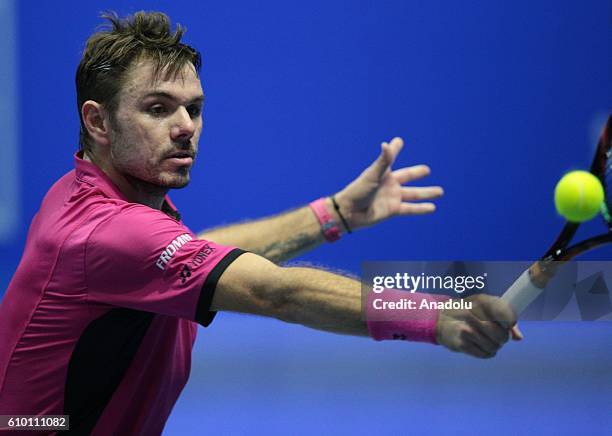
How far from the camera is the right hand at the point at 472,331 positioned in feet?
5.78

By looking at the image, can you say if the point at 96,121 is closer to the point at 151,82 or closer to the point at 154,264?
the point at 151,82

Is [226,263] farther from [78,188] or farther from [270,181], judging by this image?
[270,181]

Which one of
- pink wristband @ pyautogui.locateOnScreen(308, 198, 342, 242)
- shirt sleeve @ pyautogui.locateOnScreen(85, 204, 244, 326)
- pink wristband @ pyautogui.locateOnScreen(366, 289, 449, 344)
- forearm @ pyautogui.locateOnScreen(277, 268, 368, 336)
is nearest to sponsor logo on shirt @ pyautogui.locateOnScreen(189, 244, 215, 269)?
shirt sleeve @ pyautogui.locateOnScreen(85, 204, 244, 326)

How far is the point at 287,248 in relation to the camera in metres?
2.75

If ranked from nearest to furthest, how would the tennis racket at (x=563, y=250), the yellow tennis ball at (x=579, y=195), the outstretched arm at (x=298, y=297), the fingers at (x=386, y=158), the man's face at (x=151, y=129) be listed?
the outstretched arm at (x=298, y=297)
the tennis racket at (x=563, y=250)
the yellow tennis ball at (x=579, y=195)
the man's face at (x=151, y=129)
the fingers at (x=386, y=158)

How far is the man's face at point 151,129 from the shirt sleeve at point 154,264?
28 cm

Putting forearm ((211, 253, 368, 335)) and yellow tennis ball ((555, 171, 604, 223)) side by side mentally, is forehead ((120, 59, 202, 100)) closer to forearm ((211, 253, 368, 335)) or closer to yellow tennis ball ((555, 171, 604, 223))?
forearm ((211, 253, 368, 335))

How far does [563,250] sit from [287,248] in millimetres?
830

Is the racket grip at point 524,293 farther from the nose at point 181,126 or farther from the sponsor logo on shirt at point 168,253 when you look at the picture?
the nose at point 181,126

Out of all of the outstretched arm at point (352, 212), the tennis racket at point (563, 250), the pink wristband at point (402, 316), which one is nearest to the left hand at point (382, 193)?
the outstretched arm at point (352, 212)

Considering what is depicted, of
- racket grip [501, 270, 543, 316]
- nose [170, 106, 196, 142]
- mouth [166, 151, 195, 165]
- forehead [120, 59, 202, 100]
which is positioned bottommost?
racket grip [501, 270, 543, 316]

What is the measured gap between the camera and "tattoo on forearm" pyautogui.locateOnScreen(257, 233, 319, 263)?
274cm

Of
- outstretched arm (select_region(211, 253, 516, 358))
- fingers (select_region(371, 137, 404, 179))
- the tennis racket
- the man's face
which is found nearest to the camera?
outstretched arm (select_region(211, 253, 516, 358))

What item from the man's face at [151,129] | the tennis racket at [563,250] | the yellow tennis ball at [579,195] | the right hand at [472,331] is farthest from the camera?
the man's face at [151,129]
